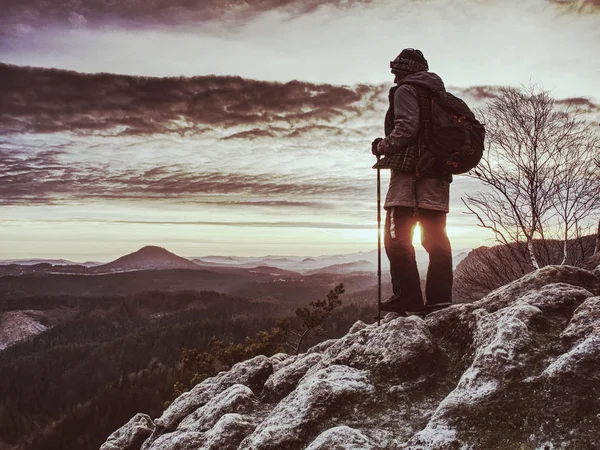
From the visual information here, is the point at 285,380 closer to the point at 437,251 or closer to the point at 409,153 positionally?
the point at 437,251

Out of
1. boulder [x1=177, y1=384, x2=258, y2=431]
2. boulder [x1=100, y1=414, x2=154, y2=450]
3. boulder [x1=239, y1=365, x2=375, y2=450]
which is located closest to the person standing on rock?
boulder [x1=239, y1=365, x2=375, y2=450]

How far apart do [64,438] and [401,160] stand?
132631mm

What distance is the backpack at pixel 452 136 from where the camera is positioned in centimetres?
650

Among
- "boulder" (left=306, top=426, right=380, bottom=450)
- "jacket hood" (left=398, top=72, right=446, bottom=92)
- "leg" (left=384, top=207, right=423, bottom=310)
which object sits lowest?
"boulder" (left=306, top=426, right=380, bottom=450)

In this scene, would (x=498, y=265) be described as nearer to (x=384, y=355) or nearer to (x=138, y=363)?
(x=384, y=355)

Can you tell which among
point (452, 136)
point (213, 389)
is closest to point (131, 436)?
point (213, 389)

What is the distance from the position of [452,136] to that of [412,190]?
0.96m

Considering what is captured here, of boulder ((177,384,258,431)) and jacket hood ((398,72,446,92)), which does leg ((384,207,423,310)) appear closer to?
jacket hood ((398,72,446,92))

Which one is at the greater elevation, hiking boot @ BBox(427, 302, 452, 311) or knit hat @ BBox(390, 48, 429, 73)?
knit hat @ BBox(390, 48, 429, 73)

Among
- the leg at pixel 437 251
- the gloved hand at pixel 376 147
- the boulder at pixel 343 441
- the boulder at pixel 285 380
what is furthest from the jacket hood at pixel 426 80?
the boulder at pixel 343 441

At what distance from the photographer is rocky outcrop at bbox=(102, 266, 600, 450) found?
3.88 metres

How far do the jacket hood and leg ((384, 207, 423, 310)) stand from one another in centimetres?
185

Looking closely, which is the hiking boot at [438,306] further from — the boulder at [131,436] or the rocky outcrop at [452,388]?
the boulder at [131,436]

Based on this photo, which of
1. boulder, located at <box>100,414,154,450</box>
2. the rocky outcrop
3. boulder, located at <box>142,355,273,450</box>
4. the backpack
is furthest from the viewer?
boulder, located at <box>100,414,154,450</box>
